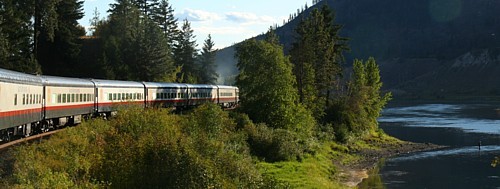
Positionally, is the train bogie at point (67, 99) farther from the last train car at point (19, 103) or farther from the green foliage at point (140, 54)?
the green foliage at point (140, 54)

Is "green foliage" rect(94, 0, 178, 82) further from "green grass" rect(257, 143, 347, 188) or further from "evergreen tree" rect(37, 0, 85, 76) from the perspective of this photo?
Result: "green grass" rect(257, 143, 347, 188)

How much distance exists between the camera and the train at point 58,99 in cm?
2798

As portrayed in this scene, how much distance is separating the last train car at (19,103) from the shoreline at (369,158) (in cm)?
2852

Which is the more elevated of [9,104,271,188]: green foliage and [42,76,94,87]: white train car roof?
[42,76,94,87]: white train car roof

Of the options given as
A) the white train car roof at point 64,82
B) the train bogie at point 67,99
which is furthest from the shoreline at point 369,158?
the white train car roof at point 64,82

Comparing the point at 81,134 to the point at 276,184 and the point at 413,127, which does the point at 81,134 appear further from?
Answer: the point at 413,127

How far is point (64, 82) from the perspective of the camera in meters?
38.3

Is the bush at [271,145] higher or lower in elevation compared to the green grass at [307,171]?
higher

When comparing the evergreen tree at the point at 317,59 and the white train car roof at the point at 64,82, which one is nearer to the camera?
the white train car roof at the point at 64,82

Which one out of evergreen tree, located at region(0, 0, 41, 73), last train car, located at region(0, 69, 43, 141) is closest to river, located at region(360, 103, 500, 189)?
last train car, located at region(0, 69, 43, 141)

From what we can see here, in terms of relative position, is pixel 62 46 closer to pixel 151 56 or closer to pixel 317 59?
pixel 151 56

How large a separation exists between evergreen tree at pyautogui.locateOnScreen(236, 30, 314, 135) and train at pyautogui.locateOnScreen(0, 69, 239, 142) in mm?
8349

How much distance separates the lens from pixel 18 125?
29.5 metres

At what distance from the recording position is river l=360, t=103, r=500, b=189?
5597cm
